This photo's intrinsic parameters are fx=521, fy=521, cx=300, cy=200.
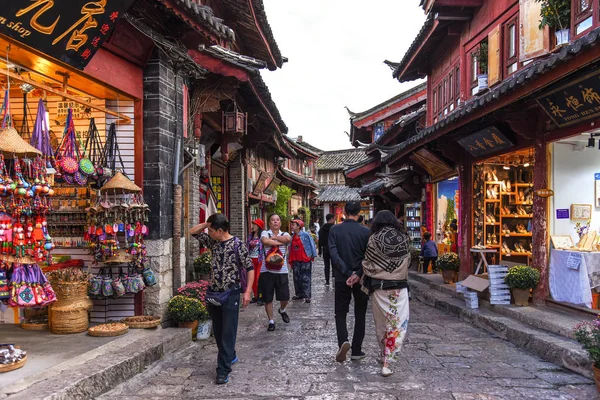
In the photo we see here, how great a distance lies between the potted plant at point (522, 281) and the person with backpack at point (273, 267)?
375cm

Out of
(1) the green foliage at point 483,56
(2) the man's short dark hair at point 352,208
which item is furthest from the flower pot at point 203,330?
(1) the green foliage at point 483,56

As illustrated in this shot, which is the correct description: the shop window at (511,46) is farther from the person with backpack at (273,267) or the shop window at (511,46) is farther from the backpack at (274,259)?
the backpack at (274,259)

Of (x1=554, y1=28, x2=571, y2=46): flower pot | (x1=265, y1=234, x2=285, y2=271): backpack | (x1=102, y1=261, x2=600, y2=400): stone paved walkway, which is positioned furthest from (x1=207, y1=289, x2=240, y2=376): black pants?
(x1=554, y1=28, x2=571, y2=46): flower pot

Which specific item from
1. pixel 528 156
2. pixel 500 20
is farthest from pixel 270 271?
pixel 500 20

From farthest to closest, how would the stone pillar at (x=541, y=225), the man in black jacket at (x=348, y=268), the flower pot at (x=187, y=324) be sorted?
1. the stone pillar at (x=541, y=225)
2. the flower pot at (x=187, y=324)
3. the man in black jacket at (x=348, y=268)

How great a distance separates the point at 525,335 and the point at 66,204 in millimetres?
6609

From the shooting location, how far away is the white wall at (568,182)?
8.64 meters

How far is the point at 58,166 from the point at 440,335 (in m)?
5.85

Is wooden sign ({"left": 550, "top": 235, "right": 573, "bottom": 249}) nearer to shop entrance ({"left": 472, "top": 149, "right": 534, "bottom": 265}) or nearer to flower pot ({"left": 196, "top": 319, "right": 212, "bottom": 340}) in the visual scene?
shop entrance ({"left": 472, "top": 149, "right": 534, "bottom": 265})

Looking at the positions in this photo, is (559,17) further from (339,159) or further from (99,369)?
(339,159)

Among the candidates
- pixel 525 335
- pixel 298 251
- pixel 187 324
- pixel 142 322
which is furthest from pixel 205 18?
pixel 525 335

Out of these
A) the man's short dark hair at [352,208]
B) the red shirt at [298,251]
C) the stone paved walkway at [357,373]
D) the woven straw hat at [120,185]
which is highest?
the woven straw hat at [120,185]

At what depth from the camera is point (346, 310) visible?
247 inches

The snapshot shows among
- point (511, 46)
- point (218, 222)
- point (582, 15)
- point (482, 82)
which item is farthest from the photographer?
point (482, 82)
